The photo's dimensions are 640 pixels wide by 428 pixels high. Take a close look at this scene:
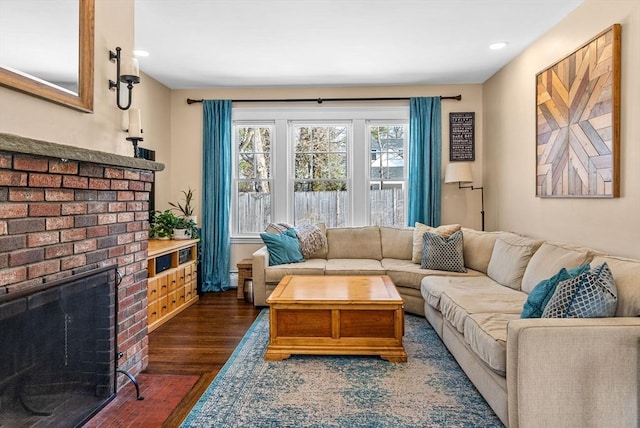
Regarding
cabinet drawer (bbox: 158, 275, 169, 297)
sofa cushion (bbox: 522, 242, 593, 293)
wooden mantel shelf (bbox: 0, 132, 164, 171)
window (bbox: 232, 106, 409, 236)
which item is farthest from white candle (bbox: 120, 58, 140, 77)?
sofa cushion (bbox: 522, 242, 593, 293)

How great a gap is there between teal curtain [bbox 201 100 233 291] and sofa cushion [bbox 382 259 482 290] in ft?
6.92

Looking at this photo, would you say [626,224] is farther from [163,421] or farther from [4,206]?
[4,206]

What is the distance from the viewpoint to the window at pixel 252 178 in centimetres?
530

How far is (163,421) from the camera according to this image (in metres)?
2.10

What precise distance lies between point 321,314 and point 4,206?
198cm

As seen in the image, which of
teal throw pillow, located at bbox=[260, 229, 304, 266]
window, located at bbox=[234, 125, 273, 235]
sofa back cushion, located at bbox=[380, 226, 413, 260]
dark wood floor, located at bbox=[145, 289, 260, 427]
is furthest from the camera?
window, located at bbox=[234, 125, 273, 235]

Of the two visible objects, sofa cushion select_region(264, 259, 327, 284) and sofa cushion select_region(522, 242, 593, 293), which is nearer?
sofa cushion select_region(522, 242, 593, 293)

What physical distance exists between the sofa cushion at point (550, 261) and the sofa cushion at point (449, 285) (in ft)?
0.92

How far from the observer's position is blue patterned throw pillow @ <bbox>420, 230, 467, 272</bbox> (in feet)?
13.0

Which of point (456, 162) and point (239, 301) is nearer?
point (239, 301)

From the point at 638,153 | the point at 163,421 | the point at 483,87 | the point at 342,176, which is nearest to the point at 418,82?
the point at 483,87

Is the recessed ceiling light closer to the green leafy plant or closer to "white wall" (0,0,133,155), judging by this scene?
"white wall" (0,0,133,155)

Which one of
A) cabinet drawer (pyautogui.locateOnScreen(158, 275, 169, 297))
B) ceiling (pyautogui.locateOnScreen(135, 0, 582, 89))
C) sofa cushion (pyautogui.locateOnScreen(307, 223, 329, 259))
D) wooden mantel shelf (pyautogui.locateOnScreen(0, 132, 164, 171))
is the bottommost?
cabinet drawer (pyautogui.locateOnScreen(158, 275, 169, 297))

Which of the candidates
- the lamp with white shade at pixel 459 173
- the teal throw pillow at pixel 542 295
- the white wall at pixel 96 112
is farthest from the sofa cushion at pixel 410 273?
the white wall at pixel 96 112
